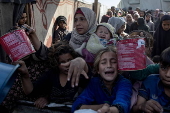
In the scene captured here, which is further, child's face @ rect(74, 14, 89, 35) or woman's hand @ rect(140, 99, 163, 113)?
child's face @ rect(74, 14, 89, 35)

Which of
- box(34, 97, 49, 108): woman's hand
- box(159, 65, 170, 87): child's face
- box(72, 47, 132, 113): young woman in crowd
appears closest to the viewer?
box(159, 65, 170, 87): child's face

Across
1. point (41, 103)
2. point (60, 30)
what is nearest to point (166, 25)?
point (60, 30)

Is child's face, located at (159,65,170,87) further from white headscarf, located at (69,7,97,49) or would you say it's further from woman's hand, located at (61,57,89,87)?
white headscarf, located at (69,7,97,49)

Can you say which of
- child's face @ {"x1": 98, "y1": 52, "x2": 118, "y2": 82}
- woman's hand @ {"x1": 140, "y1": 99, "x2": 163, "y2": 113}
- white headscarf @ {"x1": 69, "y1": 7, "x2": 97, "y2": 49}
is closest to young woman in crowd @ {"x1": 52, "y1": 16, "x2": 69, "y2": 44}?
white headscarf @ {"x1": 69, "y1": 7, "x2": 97, "y2": 49}

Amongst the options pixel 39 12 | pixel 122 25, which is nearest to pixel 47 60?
pixel 122 25

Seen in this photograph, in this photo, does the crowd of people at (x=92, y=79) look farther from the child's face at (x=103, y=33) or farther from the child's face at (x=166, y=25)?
the child's face at (x=166, y=25)

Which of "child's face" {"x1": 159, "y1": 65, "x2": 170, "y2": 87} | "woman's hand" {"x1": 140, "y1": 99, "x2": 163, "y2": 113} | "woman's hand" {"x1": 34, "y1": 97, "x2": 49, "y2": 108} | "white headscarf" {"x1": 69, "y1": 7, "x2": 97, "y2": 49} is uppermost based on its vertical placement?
"white headscarf" {"x1": 69, "y1": 7, "x2": 97, "y2": 49}

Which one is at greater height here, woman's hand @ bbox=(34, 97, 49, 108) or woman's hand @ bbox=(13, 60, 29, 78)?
woman's hand @ bbox=(13, 60, 29, 78)

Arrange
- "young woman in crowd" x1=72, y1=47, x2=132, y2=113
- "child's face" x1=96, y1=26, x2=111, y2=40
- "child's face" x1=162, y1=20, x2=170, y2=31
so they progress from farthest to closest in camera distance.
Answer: "child's face" x1=162, y1=20, x2=170, y2=31 < "child's face" x1=96, y1=26, x2=111, y2=40 < "young woman in crowd" x1=72, y1=47, x2=132, y2=113

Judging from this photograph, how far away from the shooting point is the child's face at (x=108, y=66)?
5.60 ft

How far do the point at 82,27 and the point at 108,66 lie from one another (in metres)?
0.99

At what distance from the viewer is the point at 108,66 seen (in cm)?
172

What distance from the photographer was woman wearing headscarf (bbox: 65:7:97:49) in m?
2.52

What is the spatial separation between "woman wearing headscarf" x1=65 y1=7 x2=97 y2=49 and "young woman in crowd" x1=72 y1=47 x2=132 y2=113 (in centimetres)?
72
